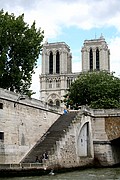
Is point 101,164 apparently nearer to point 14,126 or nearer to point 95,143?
point 95,143

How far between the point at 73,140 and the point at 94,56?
Result: 82.9 meters

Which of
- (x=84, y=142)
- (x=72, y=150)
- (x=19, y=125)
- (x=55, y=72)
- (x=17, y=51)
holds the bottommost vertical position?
(x=72, y=150)

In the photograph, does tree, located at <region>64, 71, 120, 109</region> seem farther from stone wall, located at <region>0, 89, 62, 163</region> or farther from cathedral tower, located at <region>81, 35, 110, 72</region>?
cathedral tower, located at <region>81, 35, 110, 72</region>

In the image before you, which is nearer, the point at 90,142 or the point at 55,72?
the point at 90,142

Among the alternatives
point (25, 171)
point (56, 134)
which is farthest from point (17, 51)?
point (25, 171)

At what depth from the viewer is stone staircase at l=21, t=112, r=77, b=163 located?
101 feet

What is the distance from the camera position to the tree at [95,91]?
50.6 metres

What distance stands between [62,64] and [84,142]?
3165 inches

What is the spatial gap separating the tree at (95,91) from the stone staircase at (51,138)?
1248 centimetres

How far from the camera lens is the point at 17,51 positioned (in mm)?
41062

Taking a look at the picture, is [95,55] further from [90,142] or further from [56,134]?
[56,134]

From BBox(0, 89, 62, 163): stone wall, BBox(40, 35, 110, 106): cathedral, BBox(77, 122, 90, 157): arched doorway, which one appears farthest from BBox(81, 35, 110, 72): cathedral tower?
BBox(0, 89, 62, 163): stone wall

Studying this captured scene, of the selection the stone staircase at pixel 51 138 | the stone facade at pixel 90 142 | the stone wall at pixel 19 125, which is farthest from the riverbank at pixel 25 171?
the stone facade at pixel 90 142

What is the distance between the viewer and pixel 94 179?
88.3 ft
